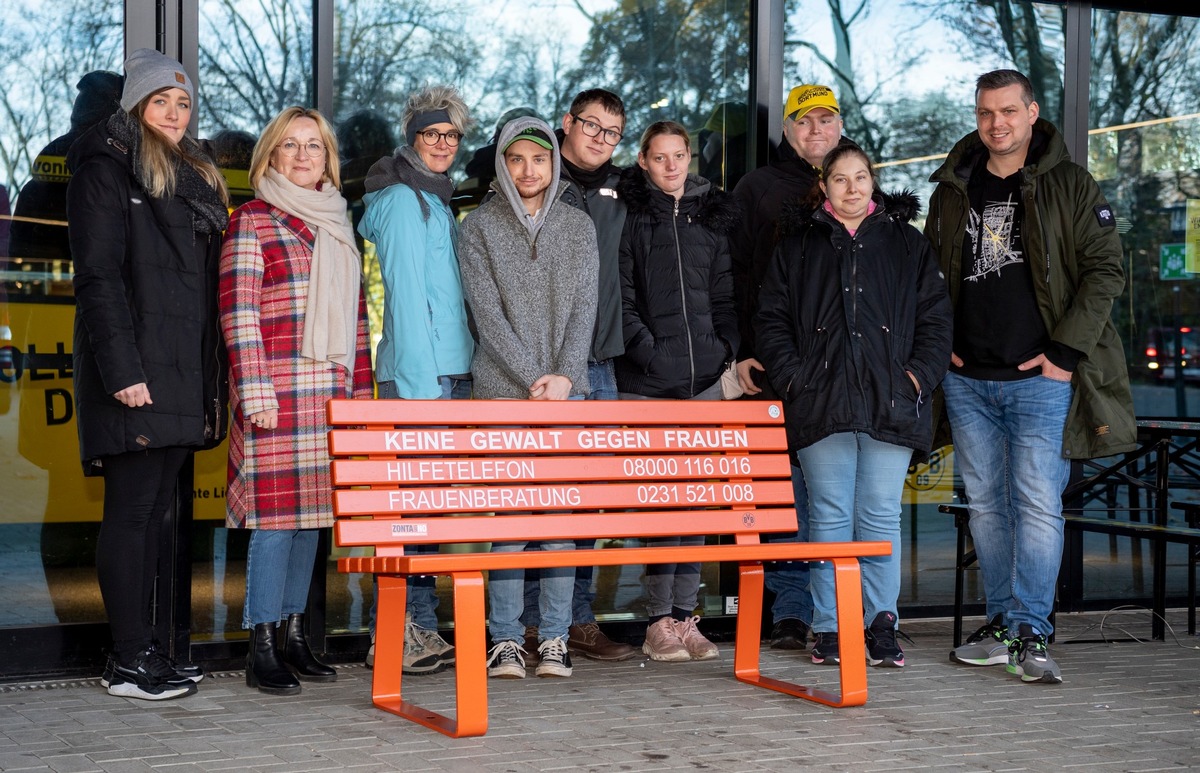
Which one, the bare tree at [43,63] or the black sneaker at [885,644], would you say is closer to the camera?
the bare tree at [43,63]

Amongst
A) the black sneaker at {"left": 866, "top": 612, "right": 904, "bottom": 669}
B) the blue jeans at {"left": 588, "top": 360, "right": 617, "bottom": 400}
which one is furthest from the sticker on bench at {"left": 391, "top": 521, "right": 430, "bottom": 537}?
the black sneaker at {"left": 866, "top": 612, "right": 904, "bottom": 669}

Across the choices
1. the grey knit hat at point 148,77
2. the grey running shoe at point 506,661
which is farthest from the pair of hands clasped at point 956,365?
the grey knit hat at point 148,77

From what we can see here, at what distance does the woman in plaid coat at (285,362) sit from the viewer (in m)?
5.00

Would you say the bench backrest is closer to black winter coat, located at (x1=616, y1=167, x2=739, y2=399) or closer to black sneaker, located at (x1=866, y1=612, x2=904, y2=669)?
black winter coat, located at (x1=616, y1=167, x2=739, y2=399)

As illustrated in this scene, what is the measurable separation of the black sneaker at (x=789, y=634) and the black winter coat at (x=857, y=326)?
997 mm

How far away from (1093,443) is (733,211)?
1.72m

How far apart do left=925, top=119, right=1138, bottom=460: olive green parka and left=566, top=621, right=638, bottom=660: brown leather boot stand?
197cm

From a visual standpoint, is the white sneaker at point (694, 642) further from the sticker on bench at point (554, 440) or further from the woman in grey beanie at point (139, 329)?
the woman in grey beanie at point (139, 329)

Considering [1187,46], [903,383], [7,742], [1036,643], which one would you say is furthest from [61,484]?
[1187,46]

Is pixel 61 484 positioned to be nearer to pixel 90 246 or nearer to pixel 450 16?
pixel 90 246

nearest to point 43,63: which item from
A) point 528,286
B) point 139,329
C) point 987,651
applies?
point 139,329

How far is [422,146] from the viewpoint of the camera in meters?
5.38

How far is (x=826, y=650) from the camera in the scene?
555 cm

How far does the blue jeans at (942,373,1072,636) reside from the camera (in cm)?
552
